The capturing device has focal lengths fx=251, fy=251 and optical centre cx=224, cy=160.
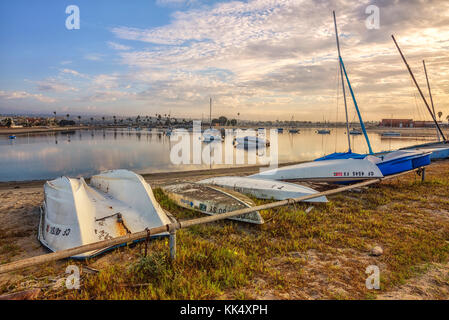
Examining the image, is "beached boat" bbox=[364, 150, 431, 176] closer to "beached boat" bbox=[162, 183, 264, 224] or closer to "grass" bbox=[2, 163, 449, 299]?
"grass" bbox=[2, 163, 449, 299]

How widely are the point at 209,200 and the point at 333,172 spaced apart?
18.3 ft

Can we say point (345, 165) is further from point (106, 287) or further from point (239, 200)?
point (106, 287)

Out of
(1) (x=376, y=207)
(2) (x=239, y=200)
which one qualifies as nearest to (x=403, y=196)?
(1) (x=376, y=207)

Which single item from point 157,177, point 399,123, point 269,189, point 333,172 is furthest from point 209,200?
point 399,123

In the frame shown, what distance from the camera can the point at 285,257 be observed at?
432cm

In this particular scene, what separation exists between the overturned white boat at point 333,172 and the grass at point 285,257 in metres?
2.28

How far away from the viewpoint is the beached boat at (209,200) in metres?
6.22

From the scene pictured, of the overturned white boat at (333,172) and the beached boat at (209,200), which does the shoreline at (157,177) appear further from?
the overturned white boat at (333,172)

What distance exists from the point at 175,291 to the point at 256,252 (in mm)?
1820

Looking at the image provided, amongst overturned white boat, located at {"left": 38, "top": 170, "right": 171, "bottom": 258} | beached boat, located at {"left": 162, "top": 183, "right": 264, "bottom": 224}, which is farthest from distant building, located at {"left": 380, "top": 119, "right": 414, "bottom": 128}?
overturned white boat, located at {"left": 38, "top": 170, "right": 171, "bottom": 258}

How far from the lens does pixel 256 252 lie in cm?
452

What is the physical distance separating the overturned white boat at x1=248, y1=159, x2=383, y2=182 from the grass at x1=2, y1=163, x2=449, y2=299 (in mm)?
2284

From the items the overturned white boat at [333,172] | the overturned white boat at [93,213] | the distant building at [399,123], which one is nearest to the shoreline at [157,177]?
the overturned white boat at [333,172]

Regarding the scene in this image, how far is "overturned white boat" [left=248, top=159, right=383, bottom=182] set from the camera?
9.16 m
